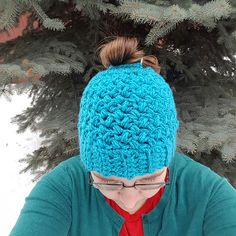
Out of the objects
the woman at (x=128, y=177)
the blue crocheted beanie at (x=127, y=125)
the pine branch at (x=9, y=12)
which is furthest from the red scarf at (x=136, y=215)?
the pine branch at (x=9, y=12)

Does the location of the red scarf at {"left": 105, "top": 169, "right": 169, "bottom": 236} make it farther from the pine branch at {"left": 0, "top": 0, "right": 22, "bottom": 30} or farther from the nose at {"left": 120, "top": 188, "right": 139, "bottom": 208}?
the pine branch at {"left": 0, "top": 0, "right": 22, "bottom": 30}

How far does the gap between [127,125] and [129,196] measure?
0.26 m

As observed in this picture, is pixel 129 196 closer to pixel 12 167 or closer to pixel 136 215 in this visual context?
pixel 136 215

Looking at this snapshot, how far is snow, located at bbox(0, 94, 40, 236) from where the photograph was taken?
3531 mm

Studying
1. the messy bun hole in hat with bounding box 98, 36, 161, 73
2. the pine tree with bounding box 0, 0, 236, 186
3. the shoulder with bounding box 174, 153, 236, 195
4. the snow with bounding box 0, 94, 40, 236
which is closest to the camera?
the messy bun hole in hat with bounding box 98, 36, 161, 73

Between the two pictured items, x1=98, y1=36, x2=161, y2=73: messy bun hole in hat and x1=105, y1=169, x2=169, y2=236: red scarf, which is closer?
x1=98, y1=36, x2=161, y2=73: messy bun hole in hat

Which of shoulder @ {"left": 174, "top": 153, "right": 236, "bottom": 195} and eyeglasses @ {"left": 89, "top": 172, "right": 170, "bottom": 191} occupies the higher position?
eyeglasses @ {"left": 89, "top": 172, "right": 170, "bottom": 191}

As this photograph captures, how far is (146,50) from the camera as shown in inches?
107

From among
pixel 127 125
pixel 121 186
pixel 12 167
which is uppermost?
pixel 127 125

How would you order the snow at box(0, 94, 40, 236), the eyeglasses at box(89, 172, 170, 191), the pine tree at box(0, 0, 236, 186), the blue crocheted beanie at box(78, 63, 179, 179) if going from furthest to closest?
the snow at box(0, 94, 40, 236) < the pine tree at box(0, 0, 236, 186) < the eyeglasses at box(89, 172, 170, 191) < the blue crocheted beanie at box(78, 63, 179, 179)

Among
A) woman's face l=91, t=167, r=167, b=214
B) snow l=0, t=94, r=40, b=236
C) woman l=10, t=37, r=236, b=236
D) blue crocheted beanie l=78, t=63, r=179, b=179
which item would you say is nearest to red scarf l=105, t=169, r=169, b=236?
woman l=10, t=37, r=236, b=236

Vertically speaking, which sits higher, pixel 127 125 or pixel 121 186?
pixel 127 125

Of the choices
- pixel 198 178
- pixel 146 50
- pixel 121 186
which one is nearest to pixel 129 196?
pixel 121 186

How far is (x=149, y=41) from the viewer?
7.55 feet
